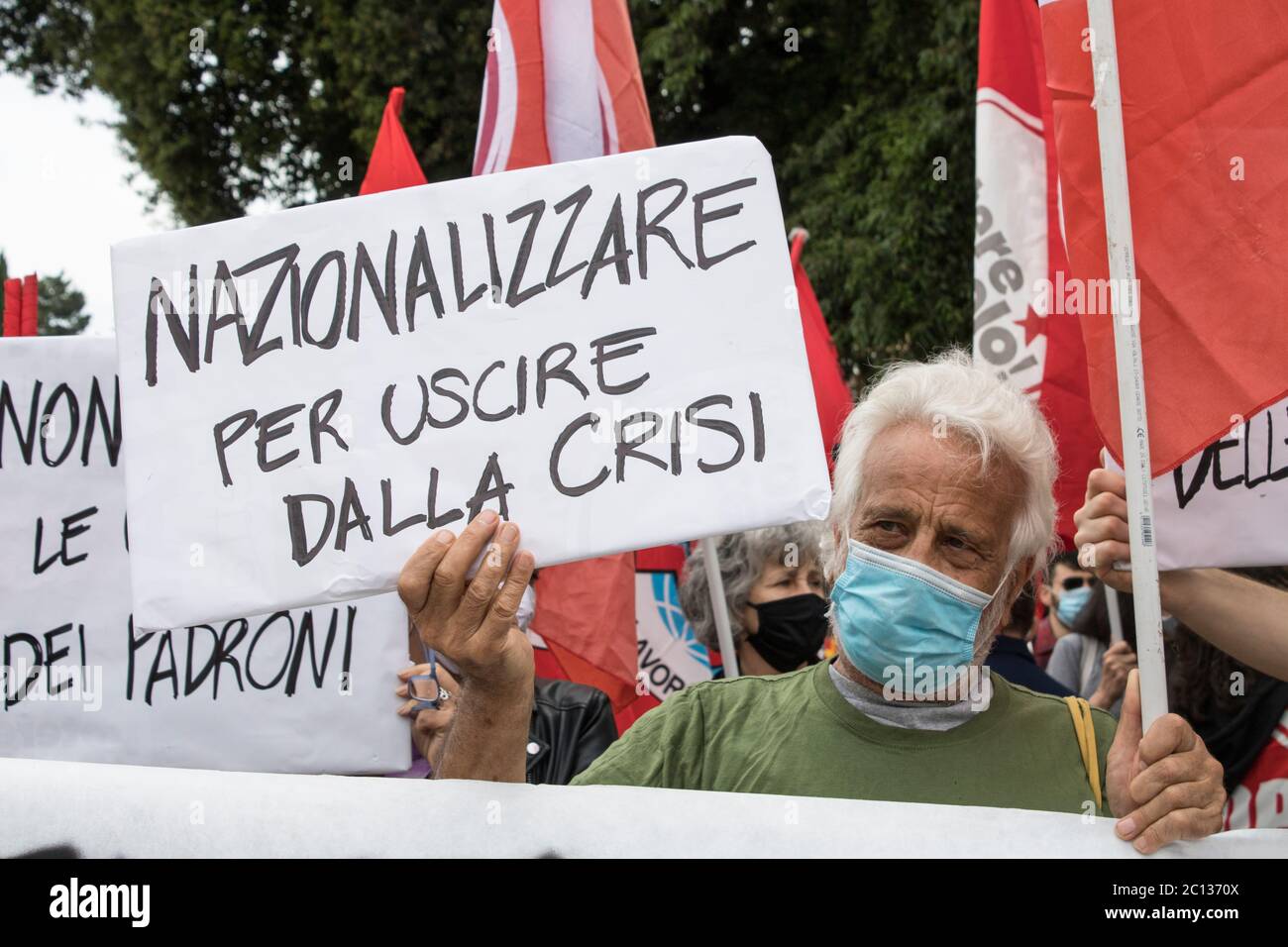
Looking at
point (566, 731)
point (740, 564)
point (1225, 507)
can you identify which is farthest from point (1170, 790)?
point (740, 564)

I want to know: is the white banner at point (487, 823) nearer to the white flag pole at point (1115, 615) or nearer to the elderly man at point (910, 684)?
the elderly man at point (910, 684)

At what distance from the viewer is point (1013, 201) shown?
364cm

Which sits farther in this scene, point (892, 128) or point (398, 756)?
point (892, 128)

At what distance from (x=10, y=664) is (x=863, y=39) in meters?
9.52

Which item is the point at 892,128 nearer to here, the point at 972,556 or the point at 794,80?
the point at 794,80

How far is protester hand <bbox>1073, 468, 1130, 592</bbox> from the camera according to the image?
1.79 metres

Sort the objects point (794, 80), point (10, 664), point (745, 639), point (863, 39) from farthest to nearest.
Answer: point (794, 80) < point (863, 39) < point (745, 639) < point (10, 664)

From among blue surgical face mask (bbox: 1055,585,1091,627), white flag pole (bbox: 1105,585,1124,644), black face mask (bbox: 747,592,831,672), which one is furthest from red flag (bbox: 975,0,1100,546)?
blue surgical face mask (bbox: 1055,585,1091,627)

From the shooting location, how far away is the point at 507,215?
1712mm

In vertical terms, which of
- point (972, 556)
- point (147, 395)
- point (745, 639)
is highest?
point (147, 395)

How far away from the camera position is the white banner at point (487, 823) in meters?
1.56

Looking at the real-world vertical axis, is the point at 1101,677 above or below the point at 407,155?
below
